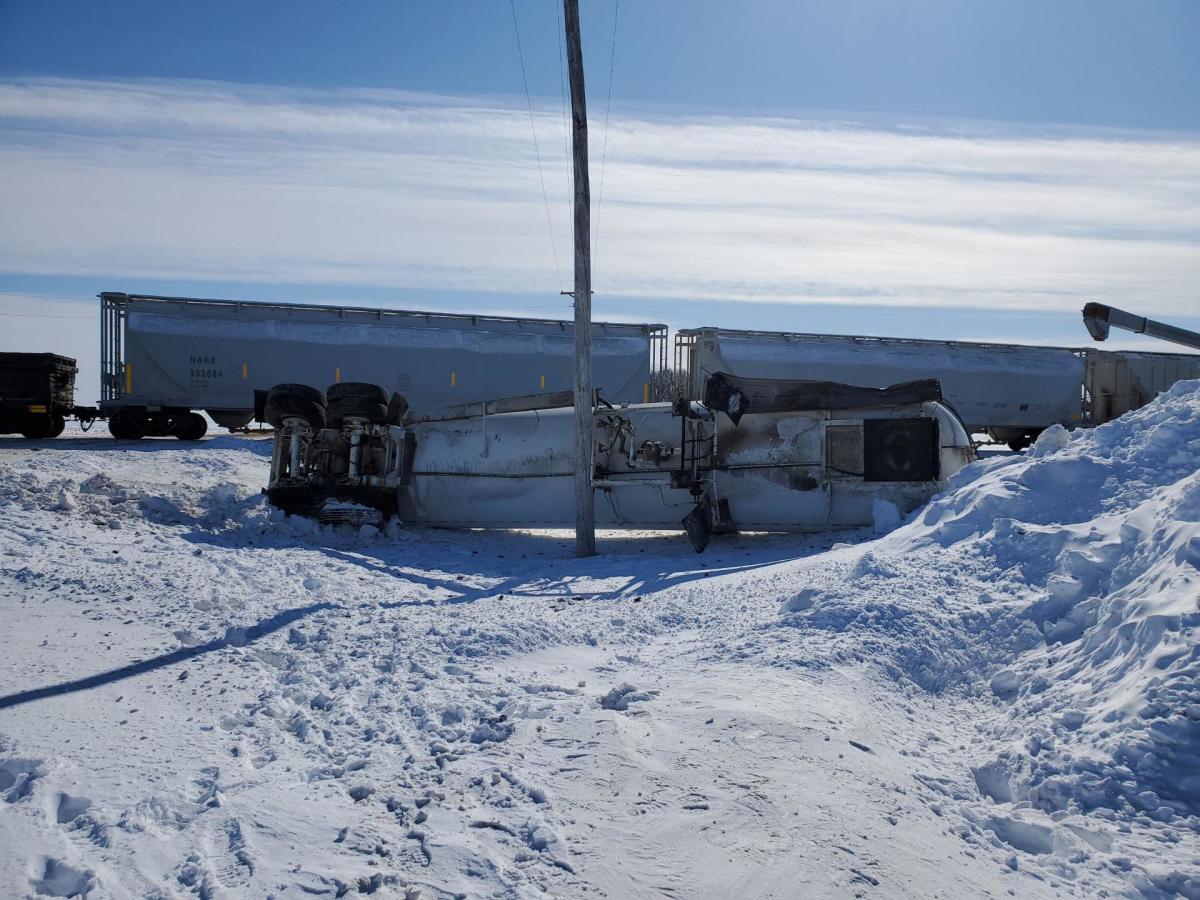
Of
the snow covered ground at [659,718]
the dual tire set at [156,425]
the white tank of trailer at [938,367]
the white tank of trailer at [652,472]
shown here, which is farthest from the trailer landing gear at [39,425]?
the white tank of trailer at [938,367]

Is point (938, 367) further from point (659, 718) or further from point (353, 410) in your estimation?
point (659, 718)

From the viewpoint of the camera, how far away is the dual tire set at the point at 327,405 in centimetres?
1098

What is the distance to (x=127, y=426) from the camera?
1902cm

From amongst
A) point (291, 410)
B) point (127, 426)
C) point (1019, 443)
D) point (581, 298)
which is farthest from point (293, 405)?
point (1019, 443)

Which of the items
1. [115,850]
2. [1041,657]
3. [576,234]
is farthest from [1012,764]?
[576,234]

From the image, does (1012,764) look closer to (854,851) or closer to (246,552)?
(854,851)

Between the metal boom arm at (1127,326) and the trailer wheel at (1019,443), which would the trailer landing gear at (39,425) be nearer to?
the metal boom arm at (1127,326)

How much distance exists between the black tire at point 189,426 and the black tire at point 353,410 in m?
9.75

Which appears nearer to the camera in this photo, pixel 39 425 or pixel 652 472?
pixel 652 472

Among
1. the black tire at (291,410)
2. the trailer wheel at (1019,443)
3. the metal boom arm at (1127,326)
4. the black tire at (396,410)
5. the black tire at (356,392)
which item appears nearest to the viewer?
the metal boom arm at (1127,326)

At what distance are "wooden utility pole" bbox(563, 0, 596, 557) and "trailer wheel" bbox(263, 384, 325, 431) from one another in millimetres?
3312

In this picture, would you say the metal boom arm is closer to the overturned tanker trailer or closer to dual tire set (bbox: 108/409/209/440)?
the overturned tanker trailer

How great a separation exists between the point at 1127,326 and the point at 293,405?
881cm

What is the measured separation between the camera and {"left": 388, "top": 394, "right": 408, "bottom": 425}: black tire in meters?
11.6
